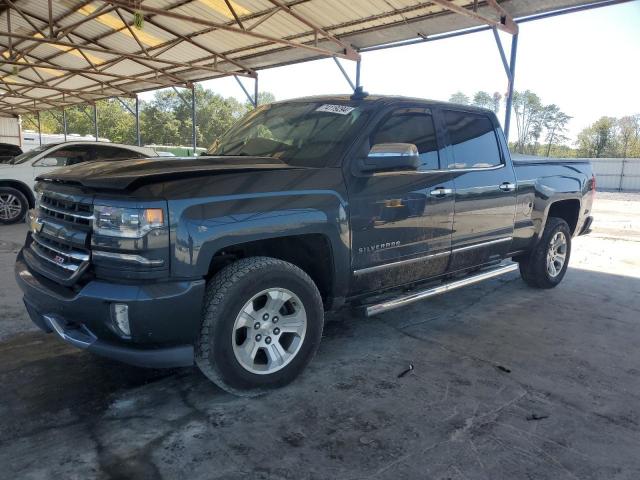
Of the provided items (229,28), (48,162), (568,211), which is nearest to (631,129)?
(229,28)

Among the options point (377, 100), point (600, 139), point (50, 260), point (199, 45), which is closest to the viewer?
point (50, 260)

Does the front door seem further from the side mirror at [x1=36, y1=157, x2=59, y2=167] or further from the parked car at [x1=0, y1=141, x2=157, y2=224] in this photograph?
the side mirror at [x1=36, y1=157, x2=59, y2=167]

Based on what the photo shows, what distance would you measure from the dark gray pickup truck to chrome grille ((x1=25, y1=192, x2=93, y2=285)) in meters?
0.01

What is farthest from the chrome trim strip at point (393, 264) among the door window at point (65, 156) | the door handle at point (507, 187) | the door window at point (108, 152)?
the door window at point (65, 156)

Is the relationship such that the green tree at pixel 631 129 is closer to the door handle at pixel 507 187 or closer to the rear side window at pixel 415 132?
the door handle at pixel 507 187

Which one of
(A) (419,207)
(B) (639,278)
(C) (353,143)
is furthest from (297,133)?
(B) (639,278)

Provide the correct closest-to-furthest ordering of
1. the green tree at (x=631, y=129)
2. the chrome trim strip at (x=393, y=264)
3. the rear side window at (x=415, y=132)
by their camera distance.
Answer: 1. the chrome trim strip at (x=393, y=264)
2. the rear side window at (x=415, y=132)
3. the green tree at (x=631, y=129)

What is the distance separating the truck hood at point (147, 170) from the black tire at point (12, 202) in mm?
7509

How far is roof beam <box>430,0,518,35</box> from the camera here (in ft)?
26.3

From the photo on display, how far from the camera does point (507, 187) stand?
467 centimetres

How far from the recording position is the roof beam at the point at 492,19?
8.02 m

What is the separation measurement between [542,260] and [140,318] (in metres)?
4.62

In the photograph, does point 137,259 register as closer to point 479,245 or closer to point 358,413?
point 358,413

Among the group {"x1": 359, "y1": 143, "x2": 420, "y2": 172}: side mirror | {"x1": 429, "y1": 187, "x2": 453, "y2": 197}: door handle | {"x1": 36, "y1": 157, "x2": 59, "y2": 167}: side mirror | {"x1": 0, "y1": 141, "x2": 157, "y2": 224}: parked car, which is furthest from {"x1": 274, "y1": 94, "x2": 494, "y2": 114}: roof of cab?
{"x1": 36, "y1": 157, "x2": 59, "y2": 167}: side mirror
